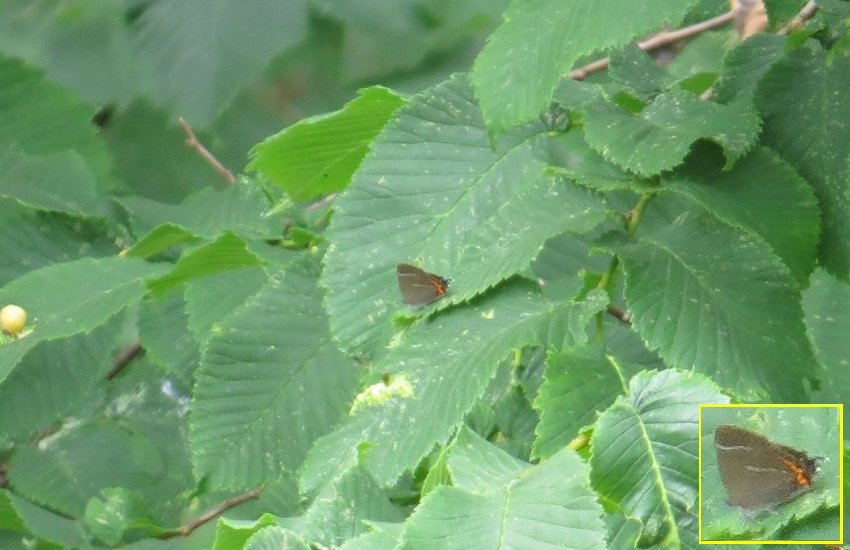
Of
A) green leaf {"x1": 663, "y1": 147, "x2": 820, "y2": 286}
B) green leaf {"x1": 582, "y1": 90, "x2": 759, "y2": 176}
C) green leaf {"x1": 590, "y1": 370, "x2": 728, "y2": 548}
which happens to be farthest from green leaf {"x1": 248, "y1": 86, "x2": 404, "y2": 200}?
green leaf {"x1": 590, "y1": 370, "x2": 728, "y2": 548}

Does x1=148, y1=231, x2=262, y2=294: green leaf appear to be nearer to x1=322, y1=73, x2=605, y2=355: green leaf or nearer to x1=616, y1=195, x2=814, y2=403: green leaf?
x1=322, y1=73, x2=605, y2=355: green leaf

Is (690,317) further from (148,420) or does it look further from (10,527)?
(148,420)

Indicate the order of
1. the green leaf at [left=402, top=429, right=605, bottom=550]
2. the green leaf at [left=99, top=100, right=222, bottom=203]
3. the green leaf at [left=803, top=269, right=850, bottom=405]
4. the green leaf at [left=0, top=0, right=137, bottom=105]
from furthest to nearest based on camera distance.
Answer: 1. the green leaf at [left=99, top=100, right=222, bottom=203]
2. the green leaf at [left=0, top=0, right=137, bottom=105]
3. the green leaf at [left=803, top=269, right=850, bottom=405]
4. the green leaf at [left=402, top=429, right=605, bottom=550]

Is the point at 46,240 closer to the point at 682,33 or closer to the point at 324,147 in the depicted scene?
the point at 324,147

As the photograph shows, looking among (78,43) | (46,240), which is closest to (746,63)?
(46,240)

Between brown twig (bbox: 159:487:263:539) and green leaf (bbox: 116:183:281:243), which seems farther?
green leaf (bbox: 116:183:281:243)

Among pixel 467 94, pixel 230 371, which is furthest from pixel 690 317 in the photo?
pixel 230 371

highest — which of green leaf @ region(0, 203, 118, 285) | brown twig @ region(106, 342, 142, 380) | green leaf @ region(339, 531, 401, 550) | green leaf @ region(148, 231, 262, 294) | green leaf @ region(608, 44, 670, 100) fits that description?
green leaf @ region(608, 44, 670, 100)

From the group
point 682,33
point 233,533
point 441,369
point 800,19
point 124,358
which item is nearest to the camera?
point 233,533
